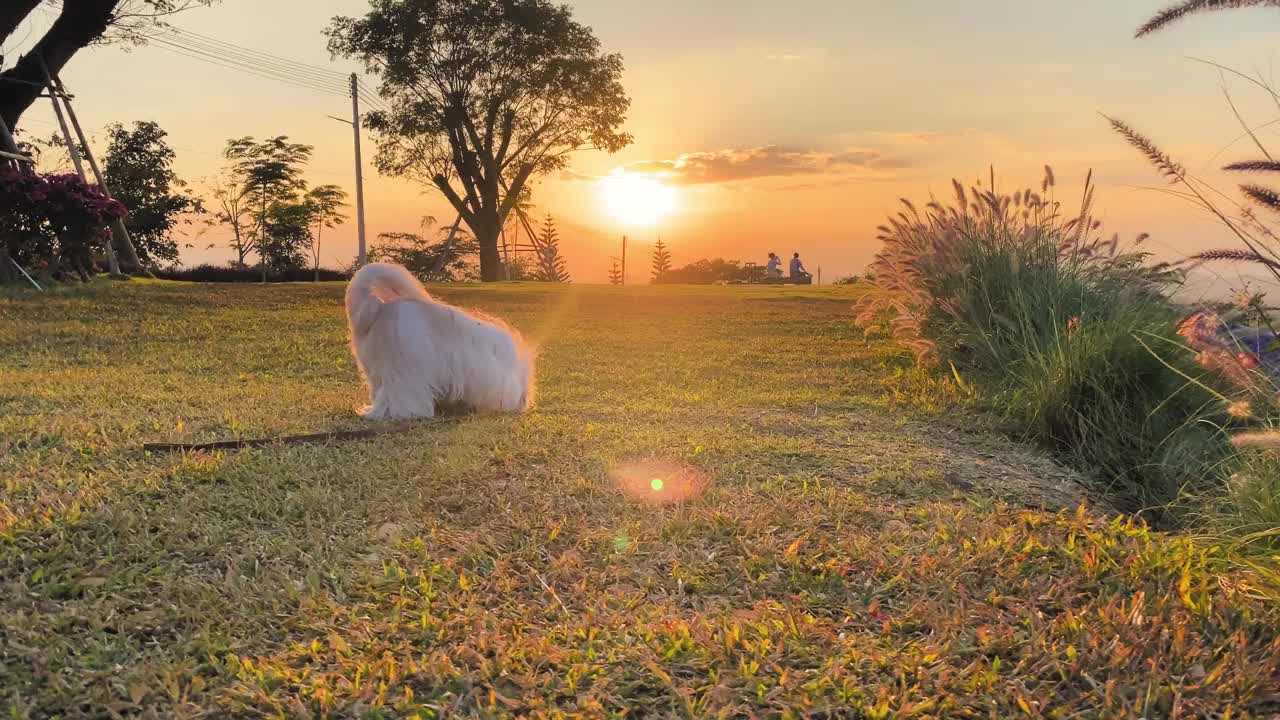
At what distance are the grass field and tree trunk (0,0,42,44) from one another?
1053 cm

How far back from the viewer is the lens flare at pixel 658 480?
3172 mm

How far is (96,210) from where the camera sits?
11.9 metres

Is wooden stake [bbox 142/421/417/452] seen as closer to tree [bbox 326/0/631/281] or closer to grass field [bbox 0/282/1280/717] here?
grass field [bbox 0/282/1280/717]

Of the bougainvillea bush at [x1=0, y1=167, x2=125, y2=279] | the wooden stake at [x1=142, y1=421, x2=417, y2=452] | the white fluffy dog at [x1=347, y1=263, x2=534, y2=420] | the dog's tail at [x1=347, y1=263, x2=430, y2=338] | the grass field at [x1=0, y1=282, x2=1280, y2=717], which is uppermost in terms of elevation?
the bougainvillea bush at [x1=0, y1=167, x2=125, y2=279]

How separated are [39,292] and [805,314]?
36.0 feet

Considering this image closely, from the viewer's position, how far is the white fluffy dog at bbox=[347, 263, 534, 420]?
4.46 m

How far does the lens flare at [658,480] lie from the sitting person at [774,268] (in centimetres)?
2878

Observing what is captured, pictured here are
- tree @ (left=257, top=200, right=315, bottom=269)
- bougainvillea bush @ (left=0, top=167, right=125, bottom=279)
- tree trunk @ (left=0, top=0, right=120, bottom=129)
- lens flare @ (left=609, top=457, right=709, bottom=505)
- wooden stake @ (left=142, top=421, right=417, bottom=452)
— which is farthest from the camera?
tree @ (left=257, top=200, right=315, bottom=269)

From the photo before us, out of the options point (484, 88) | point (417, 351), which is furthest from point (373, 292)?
point (484, 88)

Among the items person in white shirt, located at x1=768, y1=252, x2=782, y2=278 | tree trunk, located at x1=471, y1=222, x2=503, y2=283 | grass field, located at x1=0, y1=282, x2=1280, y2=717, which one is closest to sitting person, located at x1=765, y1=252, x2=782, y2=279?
person in white shirt, located at x1=768, y1=252, x2=782, y2=278

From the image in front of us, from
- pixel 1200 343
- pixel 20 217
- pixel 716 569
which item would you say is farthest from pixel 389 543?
pixel 20 217

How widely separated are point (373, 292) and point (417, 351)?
15.9 inches

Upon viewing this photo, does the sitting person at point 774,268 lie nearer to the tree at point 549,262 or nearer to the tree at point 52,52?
the tree at point 549,262

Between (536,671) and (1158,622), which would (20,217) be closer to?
(536,671)
